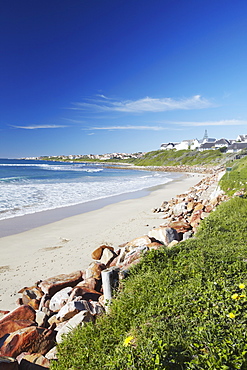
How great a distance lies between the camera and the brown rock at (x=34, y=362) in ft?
11.0

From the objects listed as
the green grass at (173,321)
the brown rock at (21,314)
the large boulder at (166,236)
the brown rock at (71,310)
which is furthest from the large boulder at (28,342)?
the large boulder at (166,236)

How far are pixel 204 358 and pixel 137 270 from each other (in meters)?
2.52

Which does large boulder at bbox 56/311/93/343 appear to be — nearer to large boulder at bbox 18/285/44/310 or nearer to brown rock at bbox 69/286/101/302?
brown rock at bbox 69/286/101/302

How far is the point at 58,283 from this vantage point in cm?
593

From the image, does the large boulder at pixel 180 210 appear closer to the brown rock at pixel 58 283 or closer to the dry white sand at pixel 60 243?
the dry white sand at pixel 60 243

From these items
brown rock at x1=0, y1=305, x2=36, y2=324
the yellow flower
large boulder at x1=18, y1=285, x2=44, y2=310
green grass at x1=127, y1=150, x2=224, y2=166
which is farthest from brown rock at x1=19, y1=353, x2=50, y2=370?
green grass at x1=127, y1=150, x2=224, y2=166

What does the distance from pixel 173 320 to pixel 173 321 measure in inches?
0.9

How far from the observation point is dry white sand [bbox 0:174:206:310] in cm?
717

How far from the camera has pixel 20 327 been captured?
436 centimetres

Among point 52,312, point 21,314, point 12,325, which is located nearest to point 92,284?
point 52,312

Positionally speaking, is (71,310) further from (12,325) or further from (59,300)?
(12,325)

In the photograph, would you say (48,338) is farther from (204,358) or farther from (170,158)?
(170,158)

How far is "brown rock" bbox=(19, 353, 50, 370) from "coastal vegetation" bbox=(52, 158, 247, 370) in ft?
0.83

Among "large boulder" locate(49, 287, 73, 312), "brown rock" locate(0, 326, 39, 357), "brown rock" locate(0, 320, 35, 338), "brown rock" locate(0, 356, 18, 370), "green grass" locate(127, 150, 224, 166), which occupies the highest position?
"brown rock" locate(0, 356, 18, 370)
